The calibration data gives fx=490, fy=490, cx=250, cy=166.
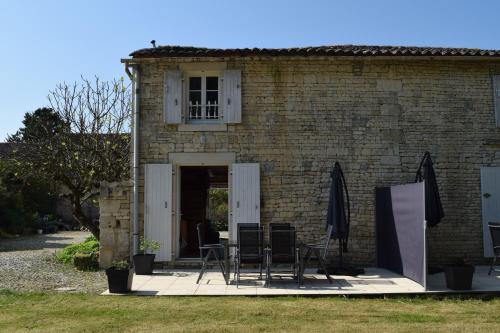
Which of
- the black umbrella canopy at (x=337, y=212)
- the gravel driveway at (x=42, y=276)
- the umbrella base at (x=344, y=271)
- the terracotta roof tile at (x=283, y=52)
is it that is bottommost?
the gravel driveway at (x=42, y=276)

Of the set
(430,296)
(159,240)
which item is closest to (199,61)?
(159,240)

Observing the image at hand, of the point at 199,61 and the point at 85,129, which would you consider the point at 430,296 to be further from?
the point at 85,129

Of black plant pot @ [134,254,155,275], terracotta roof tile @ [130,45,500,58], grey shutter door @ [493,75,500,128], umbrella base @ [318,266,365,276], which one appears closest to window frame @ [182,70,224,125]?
terracotta roof tile @ [130,45,500,58]

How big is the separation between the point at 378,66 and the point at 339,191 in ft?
9.90

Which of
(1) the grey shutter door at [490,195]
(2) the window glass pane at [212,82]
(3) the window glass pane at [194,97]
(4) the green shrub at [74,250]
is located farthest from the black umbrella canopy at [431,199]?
(4) the green shrub at [74,250]

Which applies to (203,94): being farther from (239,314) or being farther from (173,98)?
(239,314)

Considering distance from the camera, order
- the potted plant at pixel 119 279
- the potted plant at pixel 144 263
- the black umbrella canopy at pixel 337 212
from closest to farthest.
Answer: the potted plant at pixel 119 279, the black umbrella canopy at pixel 337 212, the potted plant at pixel 144 263

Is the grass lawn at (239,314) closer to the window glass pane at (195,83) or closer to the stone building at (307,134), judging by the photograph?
the stone building at (307,134)

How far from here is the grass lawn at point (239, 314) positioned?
17.2 feet

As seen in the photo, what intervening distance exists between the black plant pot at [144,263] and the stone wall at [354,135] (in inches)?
76.7

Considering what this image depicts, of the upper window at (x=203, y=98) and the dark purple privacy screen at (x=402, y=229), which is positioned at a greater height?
the upper window at (x=203, y=98)

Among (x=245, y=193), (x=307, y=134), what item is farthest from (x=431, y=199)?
(x=245, y=193)

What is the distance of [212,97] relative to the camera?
10.1 meters

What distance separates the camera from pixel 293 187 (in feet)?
31.8
